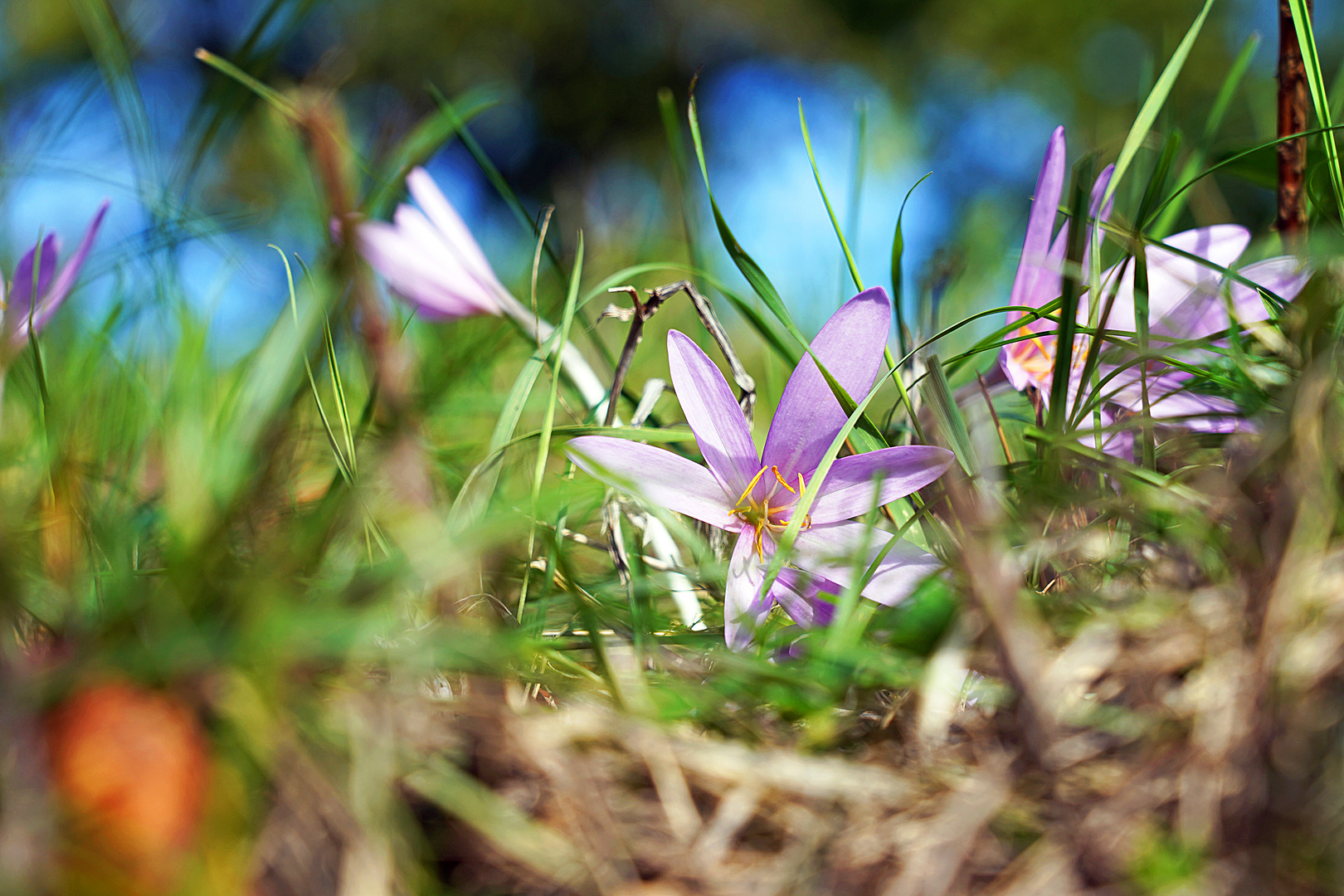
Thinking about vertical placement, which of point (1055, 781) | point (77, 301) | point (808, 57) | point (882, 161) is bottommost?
point (1055, 781)

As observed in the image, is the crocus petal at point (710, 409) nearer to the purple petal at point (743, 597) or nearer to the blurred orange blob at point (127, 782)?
the purple petal at point (743, 597)

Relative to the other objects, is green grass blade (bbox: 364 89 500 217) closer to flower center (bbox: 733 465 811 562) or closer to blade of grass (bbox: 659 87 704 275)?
blade of grass (bbox: 659 87 704 275)

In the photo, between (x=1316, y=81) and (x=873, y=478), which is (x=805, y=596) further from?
(x=1316, y=81)

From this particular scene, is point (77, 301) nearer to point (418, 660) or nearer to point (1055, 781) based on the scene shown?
point (418, 660)

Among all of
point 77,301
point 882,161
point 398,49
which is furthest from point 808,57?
point 77,301

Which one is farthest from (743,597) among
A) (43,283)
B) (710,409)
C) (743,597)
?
(43,283)

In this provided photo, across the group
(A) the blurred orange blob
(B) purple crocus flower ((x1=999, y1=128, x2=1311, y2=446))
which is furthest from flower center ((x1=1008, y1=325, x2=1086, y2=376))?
(A) the blurred orange blob
